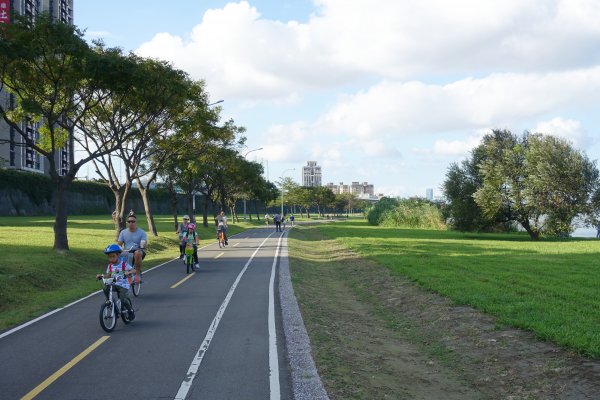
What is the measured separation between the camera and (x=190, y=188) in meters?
44.9

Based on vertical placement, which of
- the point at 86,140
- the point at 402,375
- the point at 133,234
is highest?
the point at 86,140

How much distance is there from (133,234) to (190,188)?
3242 centimetres

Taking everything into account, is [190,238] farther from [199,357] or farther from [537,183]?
[537,183]

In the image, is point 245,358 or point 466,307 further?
point 466,307

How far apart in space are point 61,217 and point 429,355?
17314 mm

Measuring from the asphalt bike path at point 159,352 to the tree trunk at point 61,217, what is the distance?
8568 mm

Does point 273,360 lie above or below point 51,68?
below

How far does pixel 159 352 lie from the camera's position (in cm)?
798

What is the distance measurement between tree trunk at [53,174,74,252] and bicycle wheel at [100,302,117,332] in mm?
12582

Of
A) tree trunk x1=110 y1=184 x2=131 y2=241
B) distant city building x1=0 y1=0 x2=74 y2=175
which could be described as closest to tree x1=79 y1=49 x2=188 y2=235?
tree trunk x1=110 y1=184 x2=131 y2=241

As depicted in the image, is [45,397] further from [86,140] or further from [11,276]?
[86,140]

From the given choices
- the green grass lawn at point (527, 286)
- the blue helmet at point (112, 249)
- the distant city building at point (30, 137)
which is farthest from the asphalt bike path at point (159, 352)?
the distant city building at point (30, 137)

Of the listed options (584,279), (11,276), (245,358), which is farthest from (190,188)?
(245,358)

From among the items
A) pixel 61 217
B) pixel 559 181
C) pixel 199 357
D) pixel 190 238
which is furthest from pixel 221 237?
pixel 559 181
